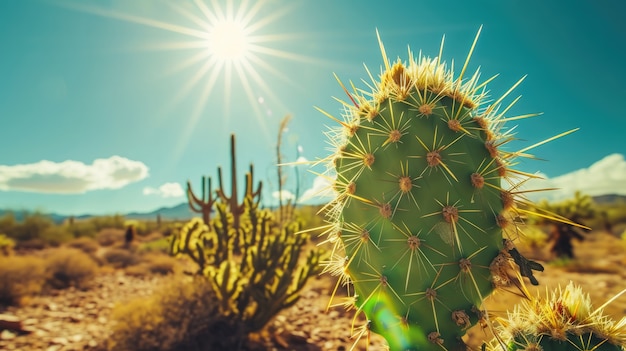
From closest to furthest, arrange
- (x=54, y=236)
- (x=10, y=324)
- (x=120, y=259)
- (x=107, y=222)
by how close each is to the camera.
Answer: (x=10, y=324), (x=120, y=259), (x=54, y=236), (x=107, y=222)

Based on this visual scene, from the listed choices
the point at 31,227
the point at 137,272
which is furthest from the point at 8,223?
the point at 137,272

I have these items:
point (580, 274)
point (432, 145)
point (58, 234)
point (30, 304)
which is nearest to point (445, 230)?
point (432, 145)

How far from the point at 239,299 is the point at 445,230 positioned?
445cm

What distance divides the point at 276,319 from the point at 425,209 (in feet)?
17.7

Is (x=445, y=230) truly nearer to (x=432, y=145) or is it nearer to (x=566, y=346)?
(x=432, y=145)

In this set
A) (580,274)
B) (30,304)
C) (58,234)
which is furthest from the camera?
(58,234)

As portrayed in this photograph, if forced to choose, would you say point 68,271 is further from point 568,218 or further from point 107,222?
point 107,222

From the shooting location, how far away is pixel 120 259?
14.8 meters

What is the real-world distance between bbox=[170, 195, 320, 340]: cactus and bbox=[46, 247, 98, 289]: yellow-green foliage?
6.64m

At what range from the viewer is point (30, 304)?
26.9ft

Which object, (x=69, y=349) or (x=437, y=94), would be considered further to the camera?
(x=69, y=349)

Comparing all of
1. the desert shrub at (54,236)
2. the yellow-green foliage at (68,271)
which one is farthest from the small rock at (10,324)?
the desert shrub at (54,236)

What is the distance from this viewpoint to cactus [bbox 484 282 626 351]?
1.28 metres

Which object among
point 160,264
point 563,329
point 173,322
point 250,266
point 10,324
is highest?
point 563,329
